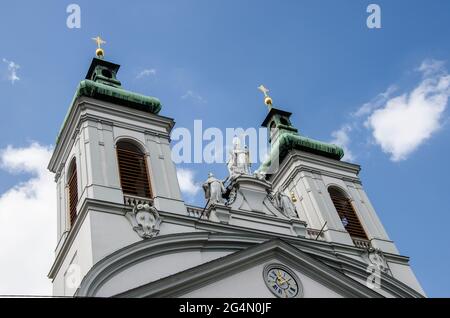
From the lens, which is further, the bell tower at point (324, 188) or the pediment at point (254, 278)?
the bell tower at point (324, 188)

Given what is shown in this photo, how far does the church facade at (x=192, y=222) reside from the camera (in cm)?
1922

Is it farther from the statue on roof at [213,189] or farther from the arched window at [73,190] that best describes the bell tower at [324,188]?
the arched window at [73,190]

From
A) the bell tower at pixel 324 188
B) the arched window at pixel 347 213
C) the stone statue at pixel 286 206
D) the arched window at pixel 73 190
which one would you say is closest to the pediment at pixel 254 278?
the bell tower at pixel 324 188

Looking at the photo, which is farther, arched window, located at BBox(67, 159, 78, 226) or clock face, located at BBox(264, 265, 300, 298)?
arched window, located at BBox(67, 159, 78, 226)

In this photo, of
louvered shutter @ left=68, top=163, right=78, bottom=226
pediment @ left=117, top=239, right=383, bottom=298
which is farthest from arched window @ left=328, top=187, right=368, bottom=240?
louvered shutter @ left=68, top=163, right=78, bottom=226

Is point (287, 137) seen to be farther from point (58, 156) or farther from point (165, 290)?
point (165, 290)

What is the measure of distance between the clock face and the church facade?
3 centimetres

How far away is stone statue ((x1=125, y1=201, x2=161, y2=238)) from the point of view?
20.1 m

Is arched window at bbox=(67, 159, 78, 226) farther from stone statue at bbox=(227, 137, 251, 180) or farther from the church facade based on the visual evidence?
stone statue at bbox=(227, 137, 251, 180)

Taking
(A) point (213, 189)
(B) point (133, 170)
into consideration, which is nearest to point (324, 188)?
(A) point (213, 189)

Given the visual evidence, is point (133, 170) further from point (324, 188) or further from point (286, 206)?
point (324, 188)

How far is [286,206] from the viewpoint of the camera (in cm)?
2423

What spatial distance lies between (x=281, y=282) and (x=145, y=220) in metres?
4.36
